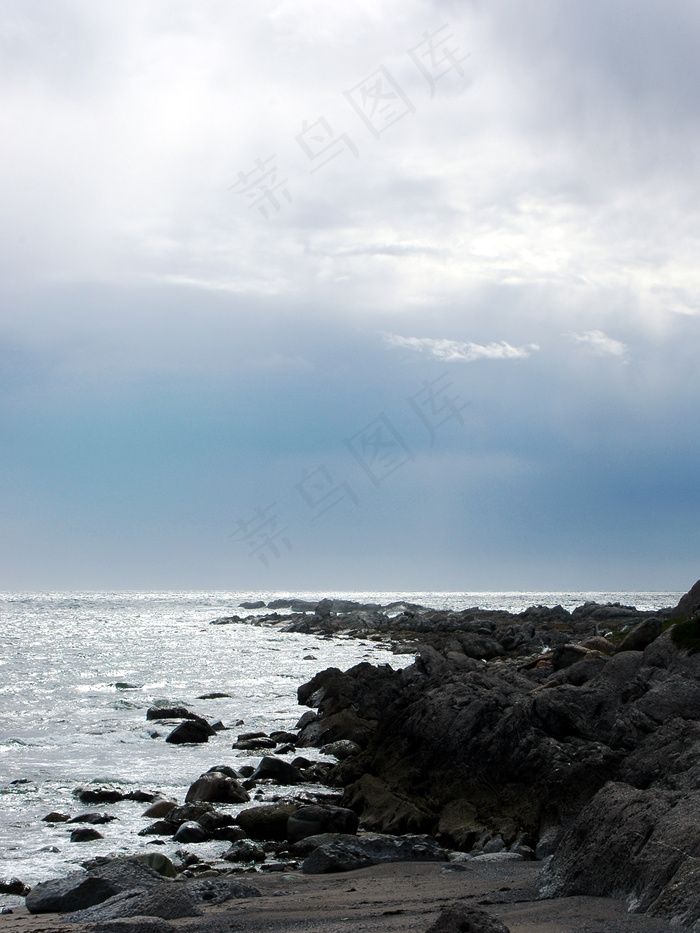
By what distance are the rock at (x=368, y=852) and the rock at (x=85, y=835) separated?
2.98m

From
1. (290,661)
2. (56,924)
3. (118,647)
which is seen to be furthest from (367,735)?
(118,647)

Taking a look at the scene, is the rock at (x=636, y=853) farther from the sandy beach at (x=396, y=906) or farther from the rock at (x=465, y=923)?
the rock at (x=465, y=923)

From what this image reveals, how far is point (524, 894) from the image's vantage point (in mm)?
6992

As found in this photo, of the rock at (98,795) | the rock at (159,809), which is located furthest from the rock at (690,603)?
the rock at (98,795)

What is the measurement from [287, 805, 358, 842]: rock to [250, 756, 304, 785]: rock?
10.3 ft

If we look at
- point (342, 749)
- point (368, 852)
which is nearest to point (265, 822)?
point (368, 852)

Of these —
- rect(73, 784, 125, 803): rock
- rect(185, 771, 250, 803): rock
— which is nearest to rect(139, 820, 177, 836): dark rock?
rect(185, 771, 250, 803): rock

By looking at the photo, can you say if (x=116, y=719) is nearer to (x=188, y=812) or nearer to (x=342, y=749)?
(x=342, y=749)

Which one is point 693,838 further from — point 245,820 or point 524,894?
point 245,820

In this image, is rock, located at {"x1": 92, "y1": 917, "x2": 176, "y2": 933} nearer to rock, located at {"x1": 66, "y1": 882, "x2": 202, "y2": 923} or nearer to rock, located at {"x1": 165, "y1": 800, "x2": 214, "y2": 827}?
rock, located at {"x1": 66, "y1": 882, "x2": 202, "y2": 923}

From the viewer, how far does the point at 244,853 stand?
955cm

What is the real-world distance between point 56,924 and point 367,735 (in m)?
10.7

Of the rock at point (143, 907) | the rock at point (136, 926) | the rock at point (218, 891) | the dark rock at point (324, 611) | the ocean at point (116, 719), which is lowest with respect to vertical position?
the dark rock at point (324, 611)

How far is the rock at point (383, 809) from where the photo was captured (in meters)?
10.6
